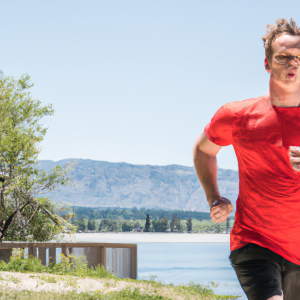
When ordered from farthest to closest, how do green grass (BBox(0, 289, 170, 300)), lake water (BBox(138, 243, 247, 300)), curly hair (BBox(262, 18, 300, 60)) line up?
lake water (BBox(138, 243, 247, 300)), green grass (BBox(0, 289, 170, 300)), curly hair (BBox(262, 18, 300, 60))

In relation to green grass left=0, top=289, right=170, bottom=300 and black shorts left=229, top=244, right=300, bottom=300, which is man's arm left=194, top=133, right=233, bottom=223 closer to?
black shorts left=229, top=244, right=300, bottom=300

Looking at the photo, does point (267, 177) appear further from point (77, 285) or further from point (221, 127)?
point (77, 285)

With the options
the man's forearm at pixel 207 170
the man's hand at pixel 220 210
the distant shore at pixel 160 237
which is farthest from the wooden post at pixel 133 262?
the distant shore at pixel 160 237

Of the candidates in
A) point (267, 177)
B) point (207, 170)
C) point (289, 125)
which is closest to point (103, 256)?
point (207, 170)

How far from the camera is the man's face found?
1.80 meters

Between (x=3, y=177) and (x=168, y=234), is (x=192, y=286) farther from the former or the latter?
(x=168, y=234)

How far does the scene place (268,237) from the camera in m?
1.86

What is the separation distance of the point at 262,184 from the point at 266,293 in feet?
1.52

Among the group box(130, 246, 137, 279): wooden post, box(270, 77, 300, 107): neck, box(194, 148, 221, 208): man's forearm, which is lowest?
box(130, 246, 137, 279): wooden post

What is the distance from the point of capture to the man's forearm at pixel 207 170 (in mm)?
2137

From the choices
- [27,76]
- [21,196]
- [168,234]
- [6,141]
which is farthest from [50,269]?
[168,234]

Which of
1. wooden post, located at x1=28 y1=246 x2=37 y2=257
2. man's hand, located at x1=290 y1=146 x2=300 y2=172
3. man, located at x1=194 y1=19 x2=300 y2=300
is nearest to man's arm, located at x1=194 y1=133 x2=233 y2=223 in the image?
man, located at x1=194 y1=19 x2=300 y2=300

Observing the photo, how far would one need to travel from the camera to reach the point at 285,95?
182cm

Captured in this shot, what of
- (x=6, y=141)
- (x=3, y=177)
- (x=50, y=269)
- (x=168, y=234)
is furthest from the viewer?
(x=168, y=234)
